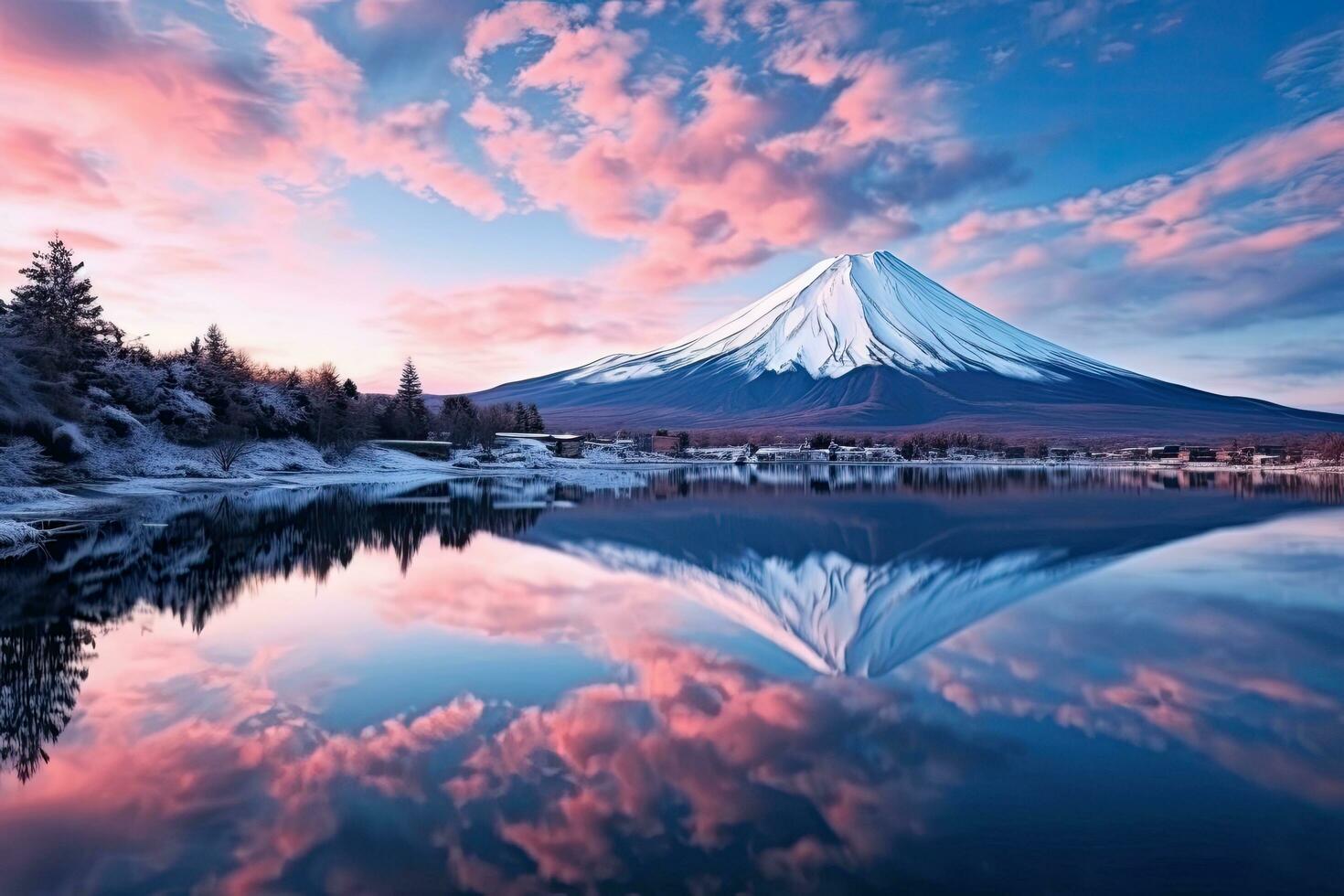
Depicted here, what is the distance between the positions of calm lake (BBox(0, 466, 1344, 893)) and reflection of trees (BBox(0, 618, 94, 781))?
4 centimetres

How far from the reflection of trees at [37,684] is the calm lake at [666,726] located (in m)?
0.04

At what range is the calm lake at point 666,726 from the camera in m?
4.92

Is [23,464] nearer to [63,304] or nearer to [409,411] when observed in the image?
[63,304]

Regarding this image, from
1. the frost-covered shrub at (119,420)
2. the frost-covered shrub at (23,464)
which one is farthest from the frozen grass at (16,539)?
the frost-covered shrub at (119,420)

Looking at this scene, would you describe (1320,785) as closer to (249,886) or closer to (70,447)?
(249,886)

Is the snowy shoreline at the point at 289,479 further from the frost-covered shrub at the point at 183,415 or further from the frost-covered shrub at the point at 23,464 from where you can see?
the frost-covered shrub at the point at 183,415

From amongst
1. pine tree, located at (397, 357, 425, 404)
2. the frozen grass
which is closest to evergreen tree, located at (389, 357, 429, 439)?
pine tree, located at (397, 357, 425, 404)

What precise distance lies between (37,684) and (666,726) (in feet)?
20.0

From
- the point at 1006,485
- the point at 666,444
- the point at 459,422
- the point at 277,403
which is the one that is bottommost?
the point at 1006,485

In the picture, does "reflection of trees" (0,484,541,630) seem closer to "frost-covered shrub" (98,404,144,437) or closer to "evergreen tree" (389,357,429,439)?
"frost-covered shrub" (98,404,144,437)

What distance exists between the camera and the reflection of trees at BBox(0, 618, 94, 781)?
21.8 feet

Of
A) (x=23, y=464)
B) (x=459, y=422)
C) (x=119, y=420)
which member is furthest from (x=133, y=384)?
(x=459, y=422)

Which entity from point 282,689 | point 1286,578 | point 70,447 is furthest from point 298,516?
point 1286,578

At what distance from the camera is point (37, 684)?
8219 mm
